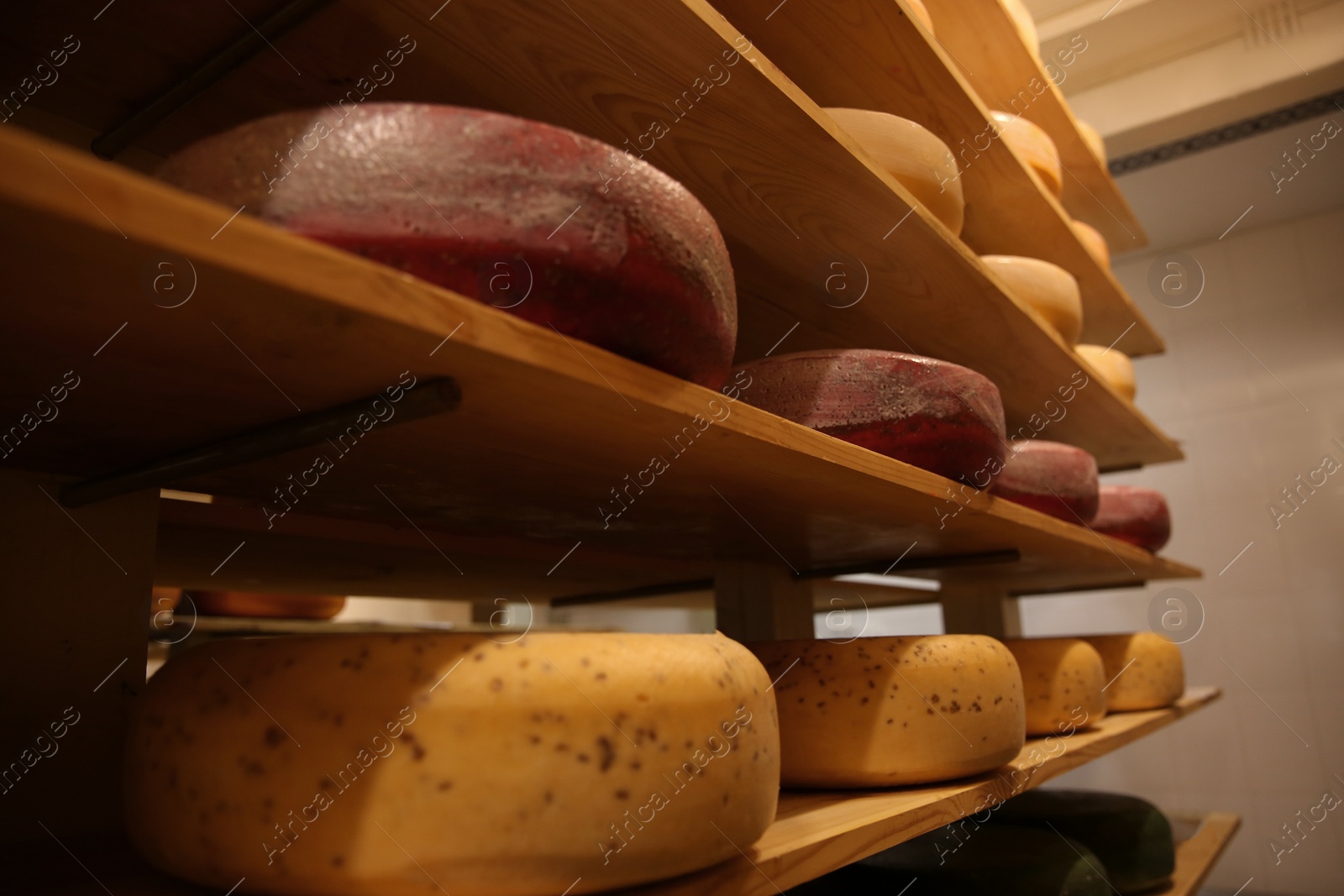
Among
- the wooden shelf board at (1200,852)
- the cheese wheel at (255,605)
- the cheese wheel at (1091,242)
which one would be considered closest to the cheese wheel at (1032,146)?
the cheese wheel at (1091,242)

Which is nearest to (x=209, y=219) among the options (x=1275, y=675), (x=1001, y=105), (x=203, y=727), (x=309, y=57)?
(x=203, y=727)

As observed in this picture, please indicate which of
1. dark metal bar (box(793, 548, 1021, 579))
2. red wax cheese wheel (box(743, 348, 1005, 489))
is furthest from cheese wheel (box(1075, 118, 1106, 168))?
red wax cheese wheel (box(743, 348, 1005, 489))

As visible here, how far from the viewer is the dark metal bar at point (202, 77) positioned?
0.70 m

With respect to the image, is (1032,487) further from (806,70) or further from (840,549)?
(806,70)

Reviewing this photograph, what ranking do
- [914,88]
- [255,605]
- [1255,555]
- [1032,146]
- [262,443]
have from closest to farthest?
[262,443]
[914,88]
[1032,146]
[255,605]
[1255,555]

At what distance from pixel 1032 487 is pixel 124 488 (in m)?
1.24

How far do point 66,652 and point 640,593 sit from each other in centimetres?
124

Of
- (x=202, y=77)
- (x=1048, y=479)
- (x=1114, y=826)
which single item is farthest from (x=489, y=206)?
(x=1114, y=826)

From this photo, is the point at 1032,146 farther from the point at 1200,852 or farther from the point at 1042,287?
the point at 1200,852

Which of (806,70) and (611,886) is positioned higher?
(806,70)

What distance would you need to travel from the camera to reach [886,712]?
101 centimetres

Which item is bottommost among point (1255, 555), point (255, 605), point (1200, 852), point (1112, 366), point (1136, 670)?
point (1200, 852)

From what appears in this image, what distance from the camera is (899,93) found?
1.43 meters

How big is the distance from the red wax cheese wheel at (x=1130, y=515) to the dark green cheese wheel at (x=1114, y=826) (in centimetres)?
58
